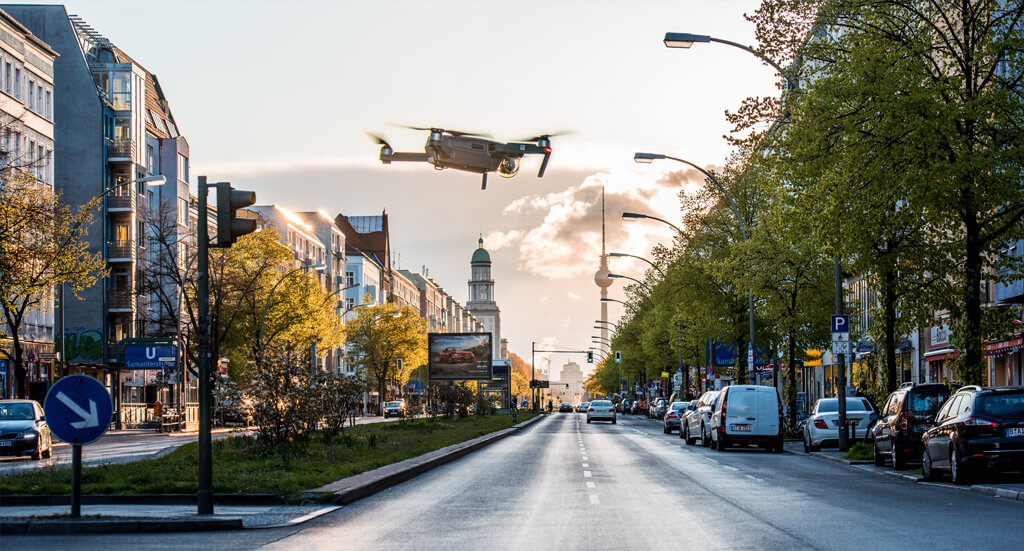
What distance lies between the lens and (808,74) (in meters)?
27.7

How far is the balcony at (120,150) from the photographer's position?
69812mm

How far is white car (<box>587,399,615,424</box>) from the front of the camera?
79312mm

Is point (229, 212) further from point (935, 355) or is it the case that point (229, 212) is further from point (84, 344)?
point (84, 344)

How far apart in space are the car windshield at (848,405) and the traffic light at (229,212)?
25.6 m

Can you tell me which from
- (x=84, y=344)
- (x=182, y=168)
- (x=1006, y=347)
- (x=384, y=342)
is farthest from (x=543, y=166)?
(x=384, y=342)

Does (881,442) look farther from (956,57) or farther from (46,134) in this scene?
(46,134)

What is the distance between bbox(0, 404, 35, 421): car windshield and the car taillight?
22.4m

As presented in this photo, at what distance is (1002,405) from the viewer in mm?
20547

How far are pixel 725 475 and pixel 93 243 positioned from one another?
170 ft

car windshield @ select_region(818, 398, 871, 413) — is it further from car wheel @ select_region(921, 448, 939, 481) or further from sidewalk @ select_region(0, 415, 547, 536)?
sidewalk @ select_region(0, 415, 547, 536)

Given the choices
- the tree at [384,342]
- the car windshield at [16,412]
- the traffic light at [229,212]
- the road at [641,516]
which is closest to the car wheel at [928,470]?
the road at [641,516]

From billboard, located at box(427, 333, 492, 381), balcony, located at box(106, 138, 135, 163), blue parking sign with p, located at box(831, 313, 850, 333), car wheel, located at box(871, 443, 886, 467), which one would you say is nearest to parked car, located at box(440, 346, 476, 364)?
billboard, located at box(427, 333, 492, 381)

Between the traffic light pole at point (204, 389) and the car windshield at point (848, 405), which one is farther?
the car windshield at point (848, 405)

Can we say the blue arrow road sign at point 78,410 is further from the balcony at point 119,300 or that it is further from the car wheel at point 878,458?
the balcony at point 119,300
